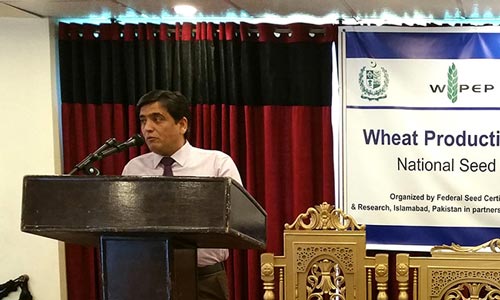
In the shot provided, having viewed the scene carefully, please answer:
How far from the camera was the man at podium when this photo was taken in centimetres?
200

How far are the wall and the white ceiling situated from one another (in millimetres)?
167

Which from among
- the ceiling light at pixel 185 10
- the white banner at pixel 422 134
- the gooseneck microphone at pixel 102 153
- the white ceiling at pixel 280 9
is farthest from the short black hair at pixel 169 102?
the white banner at pixel 422 134

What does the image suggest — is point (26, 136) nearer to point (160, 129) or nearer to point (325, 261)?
point (160, 129)

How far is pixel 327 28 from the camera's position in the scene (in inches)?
120

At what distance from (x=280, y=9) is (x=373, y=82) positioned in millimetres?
656

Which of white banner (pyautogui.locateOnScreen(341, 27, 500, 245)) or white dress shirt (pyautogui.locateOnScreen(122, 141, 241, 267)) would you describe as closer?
white dress shirt (pyautogui.locateOnScreen(122, 141, 241, 267))

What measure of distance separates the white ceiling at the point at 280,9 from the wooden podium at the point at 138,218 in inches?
70.9

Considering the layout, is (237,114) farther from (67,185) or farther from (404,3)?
(67,185)

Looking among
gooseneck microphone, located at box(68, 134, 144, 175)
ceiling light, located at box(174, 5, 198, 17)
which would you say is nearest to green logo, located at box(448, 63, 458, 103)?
ceiling light, located at box(174, 5, 198, 17)

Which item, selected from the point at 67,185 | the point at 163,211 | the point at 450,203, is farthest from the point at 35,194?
the point at 450,203

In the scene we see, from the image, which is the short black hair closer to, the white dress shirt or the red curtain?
the white dress shirt

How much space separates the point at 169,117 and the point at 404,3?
130cm

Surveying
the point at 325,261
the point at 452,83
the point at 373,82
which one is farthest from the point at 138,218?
the point at 452,83

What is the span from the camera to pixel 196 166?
83.7 inches
